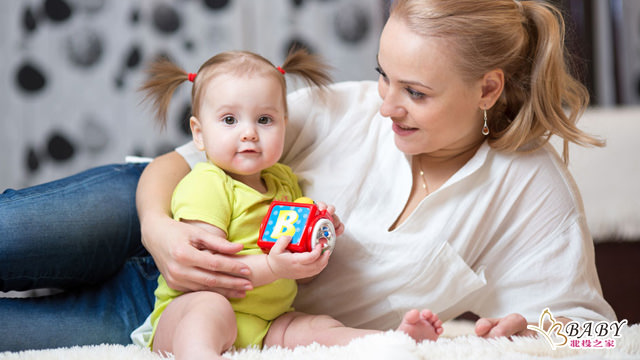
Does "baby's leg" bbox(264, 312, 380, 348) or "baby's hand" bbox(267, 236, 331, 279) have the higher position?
"baby's hand" bbox(267, 236, 331, 279)

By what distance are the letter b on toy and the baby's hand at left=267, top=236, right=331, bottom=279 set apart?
14 millimetres

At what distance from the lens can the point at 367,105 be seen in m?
1.44

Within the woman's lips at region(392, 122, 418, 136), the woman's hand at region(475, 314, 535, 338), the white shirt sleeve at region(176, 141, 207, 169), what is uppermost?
the woman's lips at region(392, 122, 418, 136)

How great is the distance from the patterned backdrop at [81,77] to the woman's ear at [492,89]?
1.74 metres

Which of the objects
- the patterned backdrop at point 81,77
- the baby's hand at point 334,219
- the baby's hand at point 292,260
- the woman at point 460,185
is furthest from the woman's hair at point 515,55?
the patterned backdrop at point 81,77

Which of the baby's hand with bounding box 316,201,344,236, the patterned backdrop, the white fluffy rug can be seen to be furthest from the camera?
the patterned backdrop

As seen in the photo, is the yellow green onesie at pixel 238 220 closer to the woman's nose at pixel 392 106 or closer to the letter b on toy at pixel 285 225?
the letter b on toy at pixel 285 225

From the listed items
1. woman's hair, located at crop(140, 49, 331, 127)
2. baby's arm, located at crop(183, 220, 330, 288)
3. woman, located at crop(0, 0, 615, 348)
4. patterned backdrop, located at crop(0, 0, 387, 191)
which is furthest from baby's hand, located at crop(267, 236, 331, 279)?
patterned backdrop, located at crop(0, 0, 387, 191)

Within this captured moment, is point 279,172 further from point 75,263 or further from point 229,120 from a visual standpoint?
point 75,263

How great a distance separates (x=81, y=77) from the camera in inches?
106

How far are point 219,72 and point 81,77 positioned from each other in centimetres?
176

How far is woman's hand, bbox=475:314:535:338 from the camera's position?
104 centimetres

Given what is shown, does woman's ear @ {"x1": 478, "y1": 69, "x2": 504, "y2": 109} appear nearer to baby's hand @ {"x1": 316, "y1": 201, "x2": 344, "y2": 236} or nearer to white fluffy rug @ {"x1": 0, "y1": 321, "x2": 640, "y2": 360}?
baby's hand @ {"x1": 316, "y1": 201, "x2": 344, "y2": 236}

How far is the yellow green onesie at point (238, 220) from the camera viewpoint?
1092 millimetres
